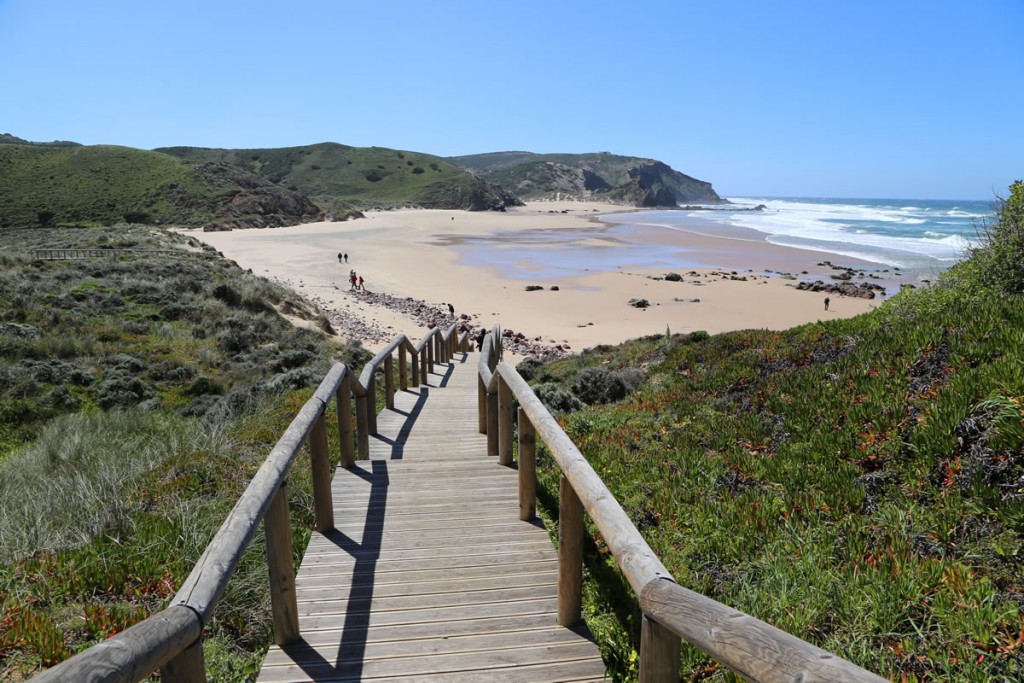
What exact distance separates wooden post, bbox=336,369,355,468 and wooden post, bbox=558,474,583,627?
8.09ft

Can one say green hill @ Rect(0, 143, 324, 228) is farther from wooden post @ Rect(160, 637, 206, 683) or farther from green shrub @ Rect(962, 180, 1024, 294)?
wooden post @ Rect(160, 637, 206, 683)

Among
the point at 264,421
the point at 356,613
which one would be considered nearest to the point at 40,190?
the point at 264,421

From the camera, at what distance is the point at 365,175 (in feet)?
417

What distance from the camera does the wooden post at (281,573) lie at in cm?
278

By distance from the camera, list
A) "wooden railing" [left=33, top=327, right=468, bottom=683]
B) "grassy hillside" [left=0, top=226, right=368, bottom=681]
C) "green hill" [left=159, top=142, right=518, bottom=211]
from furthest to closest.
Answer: "green hill" [left=159, top=142, right=518, bottom=211], "grassy hillside" [left=0, top=226, right=368, bottom=681], "wooden railing" [left=33, top=327, right=468, bottom=683]

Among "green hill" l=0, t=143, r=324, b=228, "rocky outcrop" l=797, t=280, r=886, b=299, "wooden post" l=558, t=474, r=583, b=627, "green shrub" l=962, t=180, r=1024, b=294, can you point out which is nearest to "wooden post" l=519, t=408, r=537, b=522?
"wooden post" l=558, t=474, r=583, b=627

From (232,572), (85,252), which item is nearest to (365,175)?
(85,252)

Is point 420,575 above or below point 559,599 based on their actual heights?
below

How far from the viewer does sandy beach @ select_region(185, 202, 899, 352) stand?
22.8 meters

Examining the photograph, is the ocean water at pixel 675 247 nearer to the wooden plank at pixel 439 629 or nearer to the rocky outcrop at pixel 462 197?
the wooden plank at pixel 439 629

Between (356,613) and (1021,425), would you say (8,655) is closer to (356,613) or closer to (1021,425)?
(356,613)

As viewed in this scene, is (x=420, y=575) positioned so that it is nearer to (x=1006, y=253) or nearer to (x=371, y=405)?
(x=371, y=405)

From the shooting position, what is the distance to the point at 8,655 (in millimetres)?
2711

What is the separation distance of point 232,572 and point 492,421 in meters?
3.78
